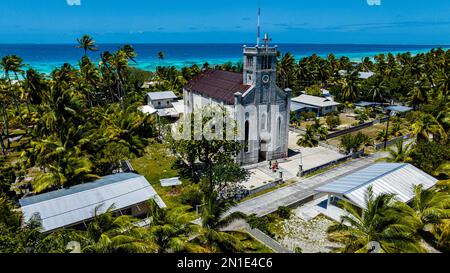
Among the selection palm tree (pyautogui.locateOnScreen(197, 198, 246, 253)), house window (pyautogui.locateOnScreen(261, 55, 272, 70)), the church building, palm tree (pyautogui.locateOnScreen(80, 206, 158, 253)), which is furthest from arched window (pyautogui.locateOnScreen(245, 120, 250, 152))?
palm tree (pyautogui.locateOnScreen(80, 206, 158, 253))

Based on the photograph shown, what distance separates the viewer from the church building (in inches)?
1465

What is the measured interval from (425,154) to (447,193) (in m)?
11.4

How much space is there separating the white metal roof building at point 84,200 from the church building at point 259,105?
15.1 metres

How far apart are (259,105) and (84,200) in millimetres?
22496

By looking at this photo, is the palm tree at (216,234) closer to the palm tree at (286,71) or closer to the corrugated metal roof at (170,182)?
the corrugated metal roof at (170,182)

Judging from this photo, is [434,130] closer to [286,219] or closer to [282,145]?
[282,145]

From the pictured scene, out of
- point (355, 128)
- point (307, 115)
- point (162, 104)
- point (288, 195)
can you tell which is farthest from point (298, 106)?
point (288, 195)

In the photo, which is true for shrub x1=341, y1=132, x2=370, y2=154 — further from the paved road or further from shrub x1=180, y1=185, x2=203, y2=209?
shrub x1=180, y1=185, x2=203, y2=209

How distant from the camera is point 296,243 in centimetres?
2386

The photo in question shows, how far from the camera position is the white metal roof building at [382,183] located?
25.8 metres

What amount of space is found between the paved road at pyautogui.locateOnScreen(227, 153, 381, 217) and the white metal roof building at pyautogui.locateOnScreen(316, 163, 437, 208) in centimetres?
378

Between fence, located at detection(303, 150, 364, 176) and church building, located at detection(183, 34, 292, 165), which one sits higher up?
church building, located at detection(183, 34, 292, 165)

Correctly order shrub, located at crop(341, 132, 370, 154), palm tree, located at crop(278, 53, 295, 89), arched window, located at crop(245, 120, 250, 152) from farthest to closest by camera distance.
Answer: palm tree, located at crop(278, 53, 295, 89)
shrub, located at crop(341, 132, 370, 154)
arched window, located at crop(245, 120, 250, 152)
